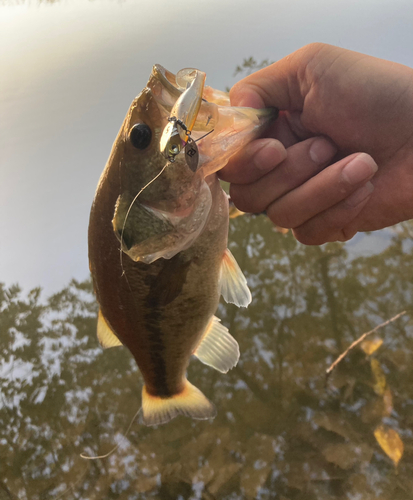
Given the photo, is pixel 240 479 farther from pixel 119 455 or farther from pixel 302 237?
pixel 302 237

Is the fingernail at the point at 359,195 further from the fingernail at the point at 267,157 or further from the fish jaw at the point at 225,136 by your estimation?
the fish jaw at the point at 225,136

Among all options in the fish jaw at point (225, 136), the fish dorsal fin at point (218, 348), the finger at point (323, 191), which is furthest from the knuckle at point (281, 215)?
the fish dorsal fin at point (218, 348)

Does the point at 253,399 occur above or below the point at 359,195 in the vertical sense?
below

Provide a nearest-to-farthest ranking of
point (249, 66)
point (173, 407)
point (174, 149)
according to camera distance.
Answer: point (174, 149)
point (173, 407)
point (249, 66)

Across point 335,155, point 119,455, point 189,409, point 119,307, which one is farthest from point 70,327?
point 335,155

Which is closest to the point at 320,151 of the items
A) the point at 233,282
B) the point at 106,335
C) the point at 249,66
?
the point at 233,282

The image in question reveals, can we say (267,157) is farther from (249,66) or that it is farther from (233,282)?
(249,66)

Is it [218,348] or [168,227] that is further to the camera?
[218,348]
